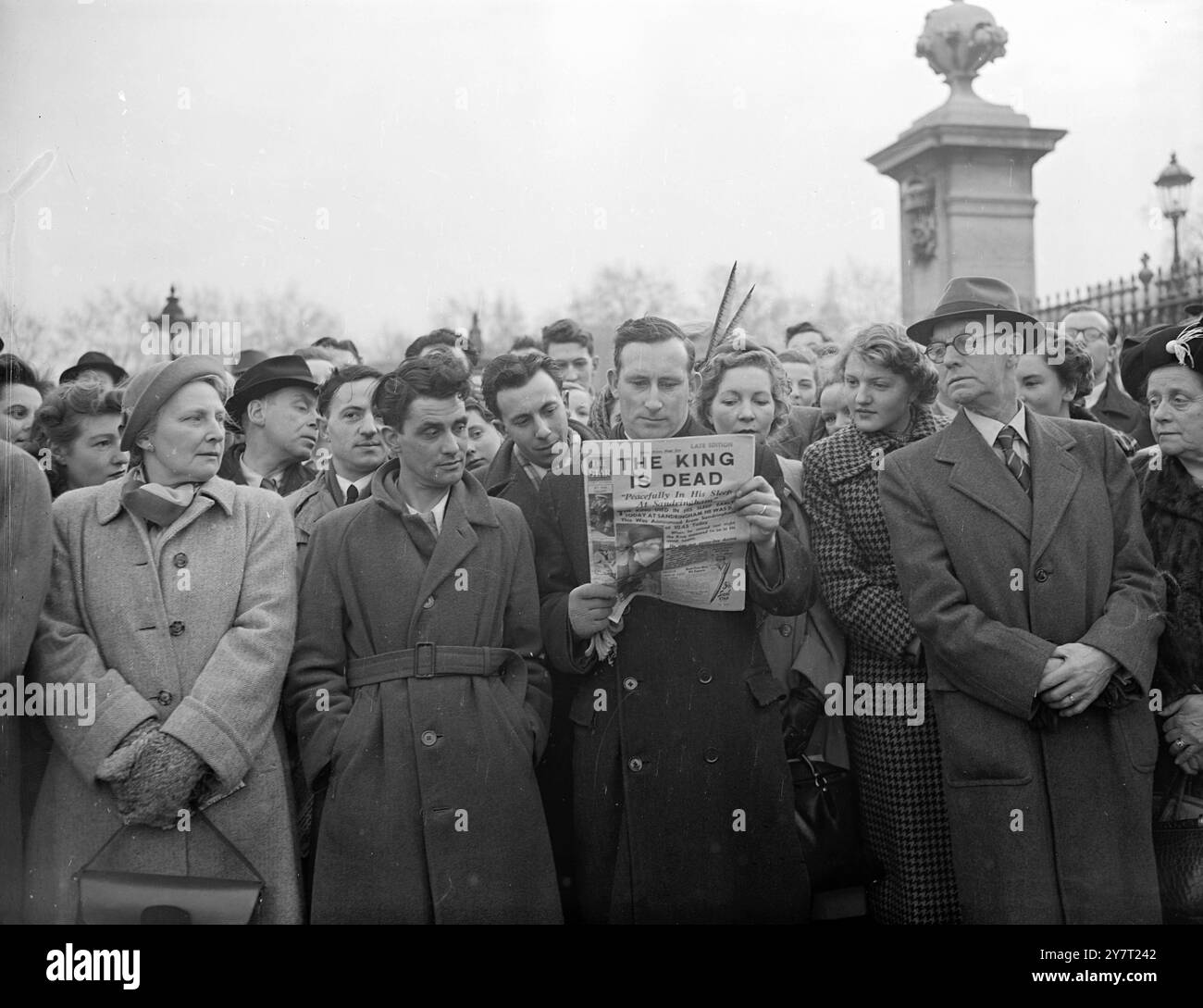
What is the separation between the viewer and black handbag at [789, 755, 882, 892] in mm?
4090

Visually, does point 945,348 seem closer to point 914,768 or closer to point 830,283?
point 830,283

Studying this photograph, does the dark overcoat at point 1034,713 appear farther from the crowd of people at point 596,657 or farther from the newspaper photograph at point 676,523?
the newspaper photograph at point 676,523

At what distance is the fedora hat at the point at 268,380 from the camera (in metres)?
4.42

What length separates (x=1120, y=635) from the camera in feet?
12.7

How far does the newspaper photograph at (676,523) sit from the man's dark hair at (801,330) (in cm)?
117

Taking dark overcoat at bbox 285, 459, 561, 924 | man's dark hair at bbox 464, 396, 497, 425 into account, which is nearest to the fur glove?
dark overcoat at bbox 285, 459, 561, 924

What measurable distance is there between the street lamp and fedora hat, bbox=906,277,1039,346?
2.01 ft

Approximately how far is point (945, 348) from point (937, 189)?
60 cm

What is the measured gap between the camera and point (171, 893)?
3.85 meters

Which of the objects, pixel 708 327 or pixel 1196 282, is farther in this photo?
pixel 1196 282

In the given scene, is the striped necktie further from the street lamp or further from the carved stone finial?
the carved stone finial

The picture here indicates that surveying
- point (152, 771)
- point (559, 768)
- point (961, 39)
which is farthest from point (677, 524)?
point (961, 39)
